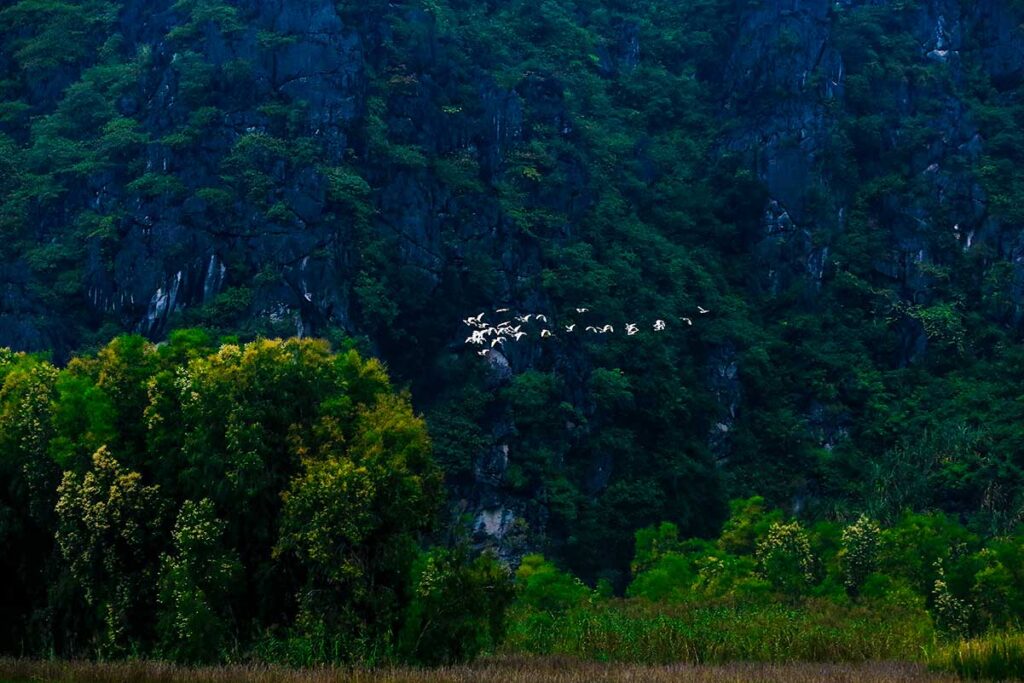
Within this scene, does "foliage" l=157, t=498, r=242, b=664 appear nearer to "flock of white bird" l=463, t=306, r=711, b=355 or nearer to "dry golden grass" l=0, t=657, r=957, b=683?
"dry golden grass" l=0, t=657, r=957, b=683

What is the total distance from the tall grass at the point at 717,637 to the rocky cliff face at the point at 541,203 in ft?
71.1

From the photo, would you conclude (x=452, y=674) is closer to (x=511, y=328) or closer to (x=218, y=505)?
(x=218, y=505)

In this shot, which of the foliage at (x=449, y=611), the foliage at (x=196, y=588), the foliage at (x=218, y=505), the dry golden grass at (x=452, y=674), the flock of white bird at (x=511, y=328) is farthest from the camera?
the flock of white bird at (x=511, y=328)

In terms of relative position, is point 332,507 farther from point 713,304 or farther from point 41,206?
point 713,304

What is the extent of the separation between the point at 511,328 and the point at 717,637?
98.4ft

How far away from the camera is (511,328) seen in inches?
2365

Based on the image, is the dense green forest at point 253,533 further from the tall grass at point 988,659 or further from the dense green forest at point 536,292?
the tall grass at point 988,659

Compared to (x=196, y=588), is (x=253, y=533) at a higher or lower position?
higher

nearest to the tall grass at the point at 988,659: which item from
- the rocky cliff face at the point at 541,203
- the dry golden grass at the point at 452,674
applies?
the dry golden grass at the point at 452,674

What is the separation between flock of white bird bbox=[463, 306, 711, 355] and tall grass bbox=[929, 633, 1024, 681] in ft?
113

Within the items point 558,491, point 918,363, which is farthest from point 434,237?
point 918,363

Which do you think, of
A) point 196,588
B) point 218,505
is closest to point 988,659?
point 196,588

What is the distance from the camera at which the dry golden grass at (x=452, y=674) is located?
2323 cm

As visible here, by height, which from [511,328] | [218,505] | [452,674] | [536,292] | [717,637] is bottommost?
[452,674]
